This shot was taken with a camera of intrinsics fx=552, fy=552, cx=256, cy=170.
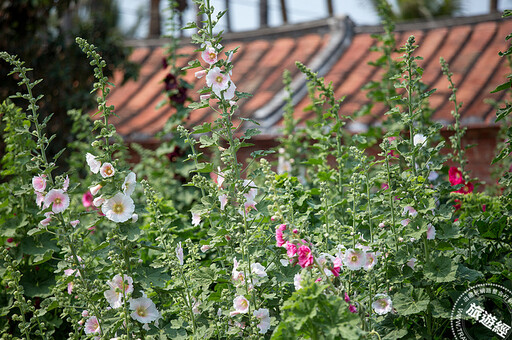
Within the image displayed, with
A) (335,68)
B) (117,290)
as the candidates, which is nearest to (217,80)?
(117,290)

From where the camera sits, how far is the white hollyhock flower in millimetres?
1974

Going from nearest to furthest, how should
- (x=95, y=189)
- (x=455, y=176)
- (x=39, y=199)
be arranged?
(x=95, y=189) → (x=39, y=199) → (x=455, y=176)

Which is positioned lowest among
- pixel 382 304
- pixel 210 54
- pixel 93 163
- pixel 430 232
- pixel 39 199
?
pixel 382 304

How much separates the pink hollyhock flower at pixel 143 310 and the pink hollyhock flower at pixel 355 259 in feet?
2.30

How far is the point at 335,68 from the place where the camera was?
6.14 metres

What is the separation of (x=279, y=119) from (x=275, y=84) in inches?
27.0

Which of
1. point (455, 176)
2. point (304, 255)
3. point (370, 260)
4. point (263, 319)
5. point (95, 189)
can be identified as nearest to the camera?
point (304, 255)

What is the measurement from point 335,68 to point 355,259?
14.9ft

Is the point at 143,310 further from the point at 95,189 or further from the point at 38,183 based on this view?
the point at 38,183

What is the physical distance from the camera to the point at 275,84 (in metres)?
6.28

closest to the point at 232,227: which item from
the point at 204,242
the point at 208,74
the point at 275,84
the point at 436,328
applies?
the point at 204,242

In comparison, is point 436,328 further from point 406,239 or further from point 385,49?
point 385,49

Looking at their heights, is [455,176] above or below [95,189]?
above

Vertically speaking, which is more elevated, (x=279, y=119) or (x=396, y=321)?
(x=279, y=119)
